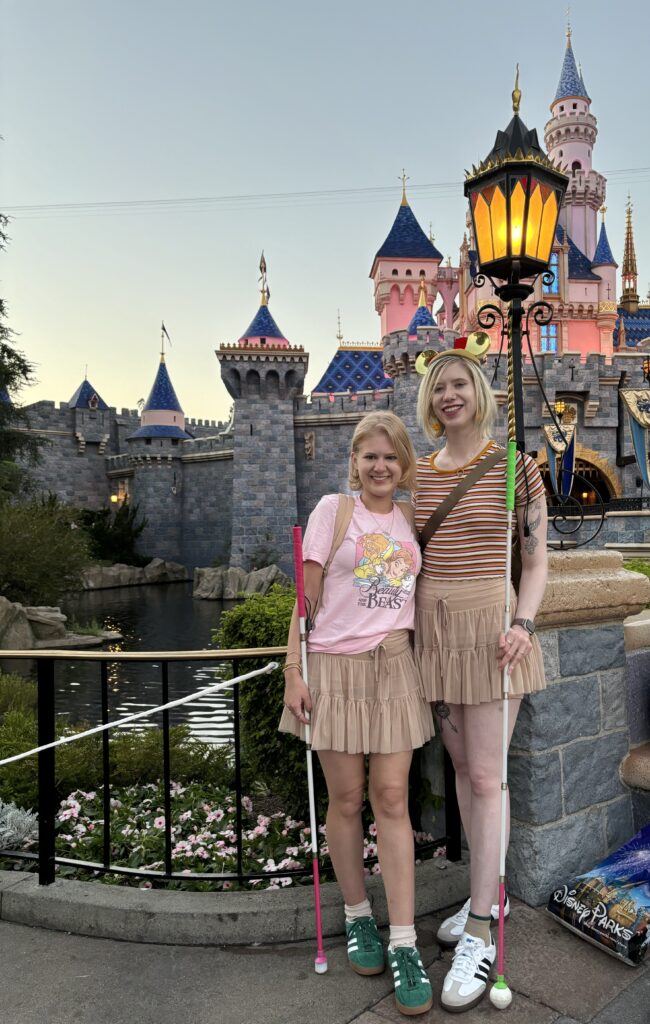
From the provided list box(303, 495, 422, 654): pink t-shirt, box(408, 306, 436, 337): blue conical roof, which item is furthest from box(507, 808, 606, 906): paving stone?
box(408, 306, 436, 337): blue conical roof

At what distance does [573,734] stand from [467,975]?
2.81 ft

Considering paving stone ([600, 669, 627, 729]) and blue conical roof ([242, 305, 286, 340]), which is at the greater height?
blue conical roof ([242, 305, 286, 340])

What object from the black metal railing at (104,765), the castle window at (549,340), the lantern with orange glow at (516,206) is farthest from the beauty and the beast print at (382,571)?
the castle window at (549,340)

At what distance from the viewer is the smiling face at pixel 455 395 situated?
6.79 feet

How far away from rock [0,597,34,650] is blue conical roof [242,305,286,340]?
50.9 ft

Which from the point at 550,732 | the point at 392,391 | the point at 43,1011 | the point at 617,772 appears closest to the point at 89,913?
the point at 43,1011

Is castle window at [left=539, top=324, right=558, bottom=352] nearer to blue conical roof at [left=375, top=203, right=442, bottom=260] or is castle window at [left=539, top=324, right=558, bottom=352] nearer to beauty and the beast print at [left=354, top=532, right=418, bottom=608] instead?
blue conical roof at [left=375, top=203, right=442, bottom=260]

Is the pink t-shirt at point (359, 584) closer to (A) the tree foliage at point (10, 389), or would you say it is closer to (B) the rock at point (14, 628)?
(B) the rock at point (14, 628)

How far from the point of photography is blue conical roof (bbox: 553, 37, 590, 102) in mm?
30688

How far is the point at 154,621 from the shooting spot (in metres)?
16.9

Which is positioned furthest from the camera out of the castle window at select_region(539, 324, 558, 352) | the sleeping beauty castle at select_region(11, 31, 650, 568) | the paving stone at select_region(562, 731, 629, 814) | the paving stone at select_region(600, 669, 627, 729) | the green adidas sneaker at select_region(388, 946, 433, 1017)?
the castle window at select_region(539, 324, 558, 352)

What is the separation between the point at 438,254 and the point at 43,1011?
32.1 m

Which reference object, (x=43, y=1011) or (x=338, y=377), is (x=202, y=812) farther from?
(x=338, y=377)

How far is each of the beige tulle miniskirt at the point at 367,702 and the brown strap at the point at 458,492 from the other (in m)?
0.34
